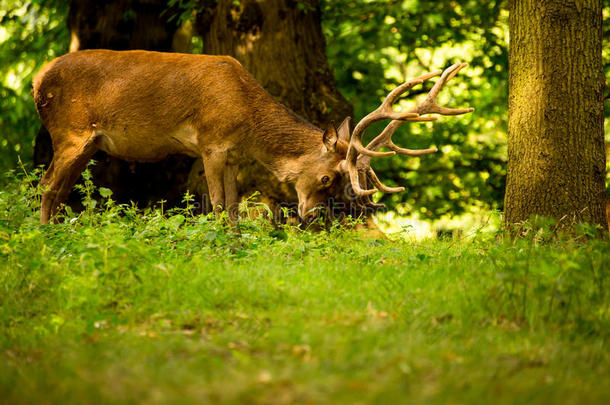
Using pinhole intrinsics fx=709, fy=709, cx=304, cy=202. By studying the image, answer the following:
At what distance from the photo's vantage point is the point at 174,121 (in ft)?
26.7

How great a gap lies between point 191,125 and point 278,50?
2273mm

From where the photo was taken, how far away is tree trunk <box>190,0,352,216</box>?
9.76 m

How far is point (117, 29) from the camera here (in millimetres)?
11633

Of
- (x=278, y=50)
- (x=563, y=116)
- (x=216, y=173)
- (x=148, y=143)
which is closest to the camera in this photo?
(x=563, y=116)

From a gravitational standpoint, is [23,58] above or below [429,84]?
above

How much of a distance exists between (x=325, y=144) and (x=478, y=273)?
10.9 ft

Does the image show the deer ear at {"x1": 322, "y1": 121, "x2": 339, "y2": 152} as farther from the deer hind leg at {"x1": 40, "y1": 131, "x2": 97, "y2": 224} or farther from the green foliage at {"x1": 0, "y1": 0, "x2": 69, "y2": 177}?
the green foliage at {"x1": 0, "y1": 0, "x2": 69, "y2": 177}

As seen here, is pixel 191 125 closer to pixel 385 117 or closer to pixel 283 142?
pixel 283 142

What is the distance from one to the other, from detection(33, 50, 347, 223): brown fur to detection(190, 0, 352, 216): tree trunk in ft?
4.61

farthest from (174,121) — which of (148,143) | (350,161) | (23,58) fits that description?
(23,58)

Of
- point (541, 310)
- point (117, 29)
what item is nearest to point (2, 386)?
point (541, 310)

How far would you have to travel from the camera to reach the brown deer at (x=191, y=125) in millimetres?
7973

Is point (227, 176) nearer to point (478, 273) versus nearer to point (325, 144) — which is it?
point (325, 144)

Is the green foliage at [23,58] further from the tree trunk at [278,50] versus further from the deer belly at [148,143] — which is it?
the deer belly at [148,143]
